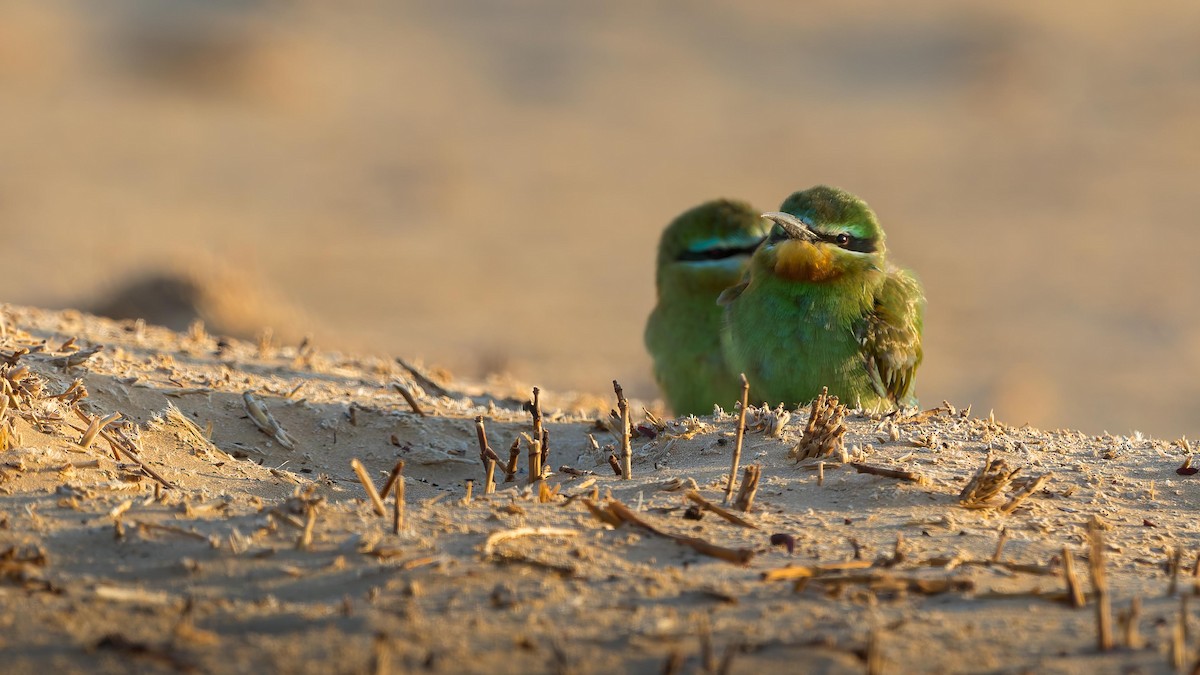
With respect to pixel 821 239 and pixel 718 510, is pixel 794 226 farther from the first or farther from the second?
pixel 718 510

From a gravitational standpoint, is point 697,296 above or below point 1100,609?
above

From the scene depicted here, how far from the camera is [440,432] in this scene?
4293mm

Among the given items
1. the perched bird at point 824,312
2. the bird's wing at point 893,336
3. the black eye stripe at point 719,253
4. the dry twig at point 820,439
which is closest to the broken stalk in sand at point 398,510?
the dry twig at point 820,439

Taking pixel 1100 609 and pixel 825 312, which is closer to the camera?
pixel 1100 609

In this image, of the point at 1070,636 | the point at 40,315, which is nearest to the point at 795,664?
the point at 1070,636

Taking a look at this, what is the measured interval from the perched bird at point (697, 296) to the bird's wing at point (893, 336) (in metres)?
0.87

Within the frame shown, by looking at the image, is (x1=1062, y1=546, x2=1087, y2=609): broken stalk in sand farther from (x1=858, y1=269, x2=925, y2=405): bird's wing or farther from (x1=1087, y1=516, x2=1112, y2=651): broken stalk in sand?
(x1=858, y1=269, x2=925, y2=405): bird's wing

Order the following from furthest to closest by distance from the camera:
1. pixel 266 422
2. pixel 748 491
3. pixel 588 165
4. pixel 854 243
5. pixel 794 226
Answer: pixel 588 165, pixel 854 243, pixel 794 226, pixel 266 422, pixel 748 491

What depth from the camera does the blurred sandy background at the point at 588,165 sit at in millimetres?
10133

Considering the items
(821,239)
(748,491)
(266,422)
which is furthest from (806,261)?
(266,422)

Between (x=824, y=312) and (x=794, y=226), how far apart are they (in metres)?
0.28

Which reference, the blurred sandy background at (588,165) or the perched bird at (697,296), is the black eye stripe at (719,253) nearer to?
the perched bird at (697,296)

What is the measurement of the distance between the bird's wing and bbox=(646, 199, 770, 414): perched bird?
874 mm

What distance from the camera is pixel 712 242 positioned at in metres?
5.92
